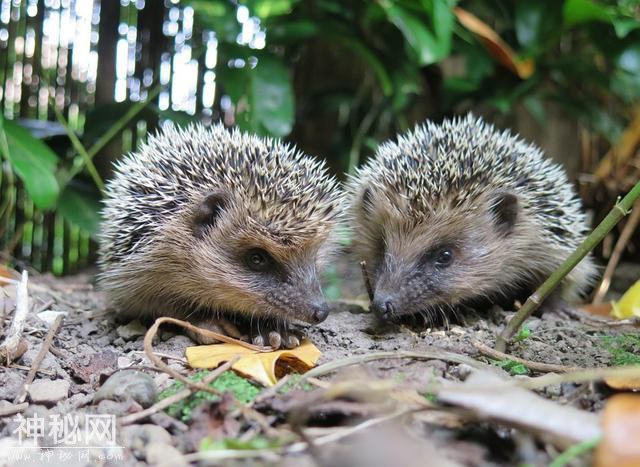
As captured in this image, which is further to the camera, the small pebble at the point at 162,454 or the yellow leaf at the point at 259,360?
the yellow leaf at the point at 259,360

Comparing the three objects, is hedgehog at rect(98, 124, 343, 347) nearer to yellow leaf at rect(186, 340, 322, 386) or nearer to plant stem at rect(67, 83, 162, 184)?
yellow leaf at rect(186, 340, 322, 386)

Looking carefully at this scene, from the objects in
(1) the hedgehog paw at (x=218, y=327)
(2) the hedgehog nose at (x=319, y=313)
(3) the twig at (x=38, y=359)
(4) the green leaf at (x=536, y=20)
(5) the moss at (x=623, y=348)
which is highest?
(4) the green leaf at (x=536, y=20)

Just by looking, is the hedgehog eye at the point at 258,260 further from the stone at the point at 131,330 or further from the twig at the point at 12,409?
the twig at the point at 12,409

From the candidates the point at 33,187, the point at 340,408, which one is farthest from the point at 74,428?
the point at 33,187

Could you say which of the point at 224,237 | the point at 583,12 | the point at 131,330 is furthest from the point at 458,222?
the point at 583,12

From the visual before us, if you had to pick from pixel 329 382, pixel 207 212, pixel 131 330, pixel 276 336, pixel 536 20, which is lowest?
pixel 131 330

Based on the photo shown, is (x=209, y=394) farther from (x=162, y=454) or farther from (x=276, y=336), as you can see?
(x=276, y=336)

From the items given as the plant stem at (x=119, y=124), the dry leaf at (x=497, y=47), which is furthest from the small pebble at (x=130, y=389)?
the dry leaf at (x=497, y=47)

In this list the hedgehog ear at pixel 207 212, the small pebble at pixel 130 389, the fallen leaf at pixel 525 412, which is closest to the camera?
the fallen leaf at pixel 525 412
